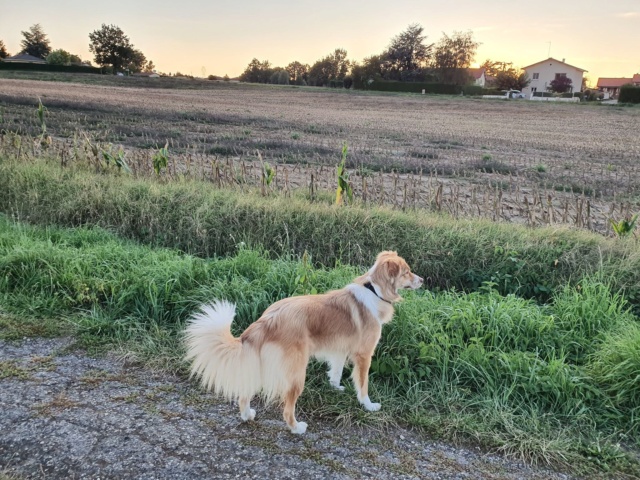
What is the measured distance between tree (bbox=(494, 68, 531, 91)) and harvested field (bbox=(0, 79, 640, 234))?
55902 millimetres

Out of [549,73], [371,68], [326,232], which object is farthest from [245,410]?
Result: [549,73]

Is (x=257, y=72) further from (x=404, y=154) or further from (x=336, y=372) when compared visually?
(x=336, y=372)

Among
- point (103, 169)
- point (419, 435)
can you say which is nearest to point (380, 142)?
point (103, 169)

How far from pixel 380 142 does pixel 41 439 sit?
56.9 ft

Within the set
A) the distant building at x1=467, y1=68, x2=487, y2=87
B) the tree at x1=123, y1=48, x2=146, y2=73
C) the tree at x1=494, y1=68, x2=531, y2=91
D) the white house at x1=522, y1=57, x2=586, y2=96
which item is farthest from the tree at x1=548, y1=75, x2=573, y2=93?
the tree at x1=123, y1=48, x2=146, y2=73

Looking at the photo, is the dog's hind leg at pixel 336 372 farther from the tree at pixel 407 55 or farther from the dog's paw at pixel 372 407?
the tree at pixel 407 55

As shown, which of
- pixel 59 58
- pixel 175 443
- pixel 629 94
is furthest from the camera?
pixel 59 58

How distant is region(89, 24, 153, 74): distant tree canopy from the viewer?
3169 inches

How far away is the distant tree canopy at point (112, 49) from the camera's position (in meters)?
80.5

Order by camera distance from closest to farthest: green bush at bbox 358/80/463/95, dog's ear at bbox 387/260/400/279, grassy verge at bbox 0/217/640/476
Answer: grassy verge at bbox 0/217/640/476, dog's ear at bbox 387/260/400/279, green bush at bbox 358/80/463/95

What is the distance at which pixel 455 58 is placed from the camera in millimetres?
82375

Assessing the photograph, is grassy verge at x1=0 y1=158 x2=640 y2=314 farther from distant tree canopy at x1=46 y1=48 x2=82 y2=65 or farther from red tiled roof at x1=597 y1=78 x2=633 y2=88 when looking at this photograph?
red tiled roof at x1=597 y1=78 x2=633 y2=88

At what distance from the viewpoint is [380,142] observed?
61.1 feet

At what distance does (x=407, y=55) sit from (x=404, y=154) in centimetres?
7839
